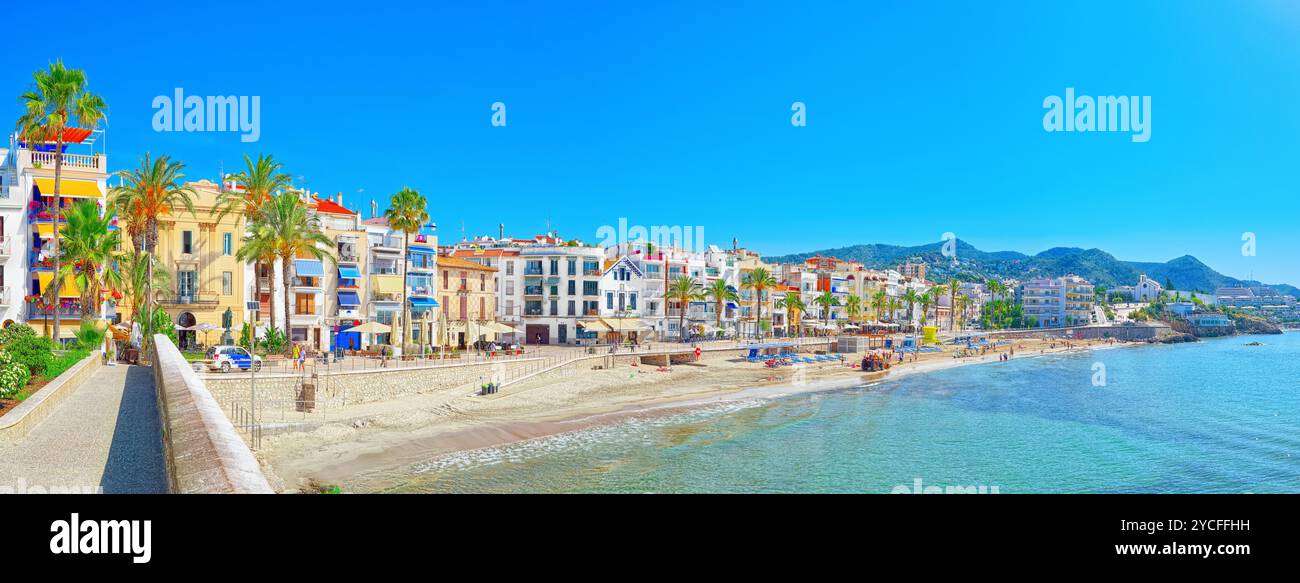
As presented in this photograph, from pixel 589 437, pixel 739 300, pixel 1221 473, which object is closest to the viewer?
pixel 1221 473

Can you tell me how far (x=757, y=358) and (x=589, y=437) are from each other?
43.6 m

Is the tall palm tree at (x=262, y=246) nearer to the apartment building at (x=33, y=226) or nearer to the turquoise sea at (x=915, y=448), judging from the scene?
the apartment building at (x=33, y=226)

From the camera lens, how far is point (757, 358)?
253ft

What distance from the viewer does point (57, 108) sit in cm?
4088

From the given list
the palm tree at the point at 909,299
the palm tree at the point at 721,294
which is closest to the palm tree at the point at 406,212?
the palm tree at the point at 721,294

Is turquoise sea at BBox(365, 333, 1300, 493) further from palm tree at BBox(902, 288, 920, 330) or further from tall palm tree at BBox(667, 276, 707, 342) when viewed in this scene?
palm tree at BBox(902, 288, 920, 330)

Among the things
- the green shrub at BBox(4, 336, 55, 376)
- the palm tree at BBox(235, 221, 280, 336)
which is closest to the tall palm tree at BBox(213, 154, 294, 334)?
the palm tree at BBox(235, 221, 280, 336)

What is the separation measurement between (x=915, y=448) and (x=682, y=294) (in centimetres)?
5252

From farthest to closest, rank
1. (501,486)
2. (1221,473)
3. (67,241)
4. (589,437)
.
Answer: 1. (67,241)
2. (589,437)
3. (1221,473)
4. (501,486)

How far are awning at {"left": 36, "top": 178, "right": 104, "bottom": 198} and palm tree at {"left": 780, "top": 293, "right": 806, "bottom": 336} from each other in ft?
272
